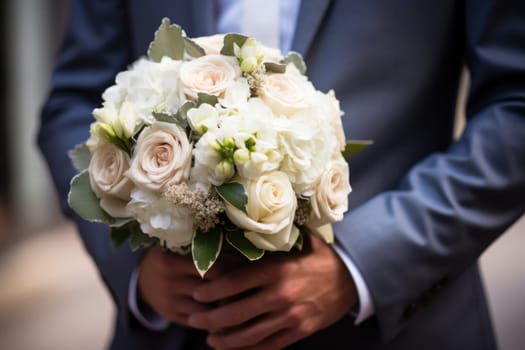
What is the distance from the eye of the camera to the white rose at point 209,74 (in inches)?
31.8

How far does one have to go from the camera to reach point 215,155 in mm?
755

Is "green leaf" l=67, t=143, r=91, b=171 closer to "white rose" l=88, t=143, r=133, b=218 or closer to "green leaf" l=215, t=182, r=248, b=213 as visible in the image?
"white rose" l=88, t=143, r=133, b=218

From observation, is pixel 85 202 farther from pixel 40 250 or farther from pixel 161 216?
pixel 40 250

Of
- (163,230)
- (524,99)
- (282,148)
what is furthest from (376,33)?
(163,230)

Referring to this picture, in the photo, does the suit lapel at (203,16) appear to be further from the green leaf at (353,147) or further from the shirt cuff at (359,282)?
the shirt cuff at (359,282)

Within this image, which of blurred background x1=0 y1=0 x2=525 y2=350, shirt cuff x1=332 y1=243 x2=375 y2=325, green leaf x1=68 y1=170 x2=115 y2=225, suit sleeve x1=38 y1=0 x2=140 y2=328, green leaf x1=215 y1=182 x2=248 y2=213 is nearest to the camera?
green leaf x1=215 y1=182 x2=248 y2=213

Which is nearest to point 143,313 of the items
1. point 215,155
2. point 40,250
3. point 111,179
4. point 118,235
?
point 118,235

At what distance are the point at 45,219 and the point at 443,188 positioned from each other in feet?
15.0

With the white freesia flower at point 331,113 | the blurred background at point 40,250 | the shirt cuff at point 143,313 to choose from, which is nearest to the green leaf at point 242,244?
the white freesia flower at point 331,113

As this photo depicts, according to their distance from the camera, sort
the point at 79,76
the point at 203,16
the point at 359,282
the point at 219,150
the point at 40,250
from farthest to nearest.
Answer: the point at 40,250, the point at 79,76, the point at 203,16, the point at 359,282, the point at 219,150

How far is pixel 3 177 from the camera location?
16.0 feet

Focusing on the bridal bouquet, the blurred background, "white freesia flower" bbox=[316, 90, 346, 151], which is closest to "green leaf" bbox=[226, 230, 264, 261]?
the bridal bouquet

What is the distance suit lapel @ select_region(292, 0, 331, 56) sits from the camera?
1.07 metres

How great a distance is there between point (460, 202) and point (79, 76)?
909mm
